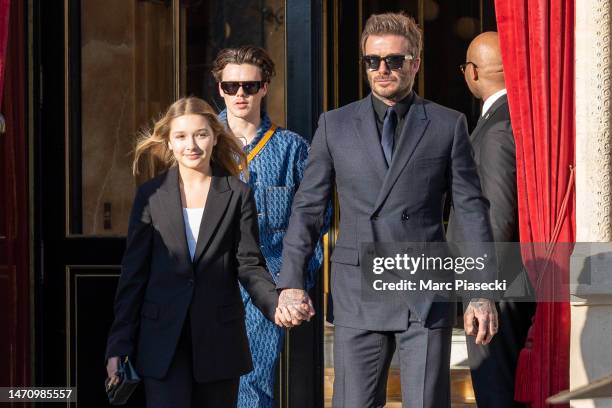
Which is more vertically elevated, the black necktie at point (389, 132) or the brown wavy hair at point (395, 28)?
the brown wavy hair at point (395, 28)

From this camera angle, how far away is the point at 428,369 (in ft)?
12.8

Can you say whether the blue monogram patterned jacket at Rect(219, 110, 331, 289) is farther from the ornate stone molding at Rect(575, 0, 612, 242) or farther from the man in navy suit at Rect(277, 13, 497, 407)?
the ornate stone molding at Rect(575, 0, 612, 242)

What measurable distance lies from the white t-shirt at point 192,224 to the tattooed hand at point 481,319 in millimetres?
971

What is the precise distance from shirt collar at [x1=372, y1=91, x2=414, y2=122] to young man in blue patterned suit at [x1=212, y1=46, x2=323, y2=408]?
0.89 meters

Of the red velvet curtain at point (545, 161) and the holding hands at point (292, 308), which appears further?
the red velvet curtain at point (545, 161)

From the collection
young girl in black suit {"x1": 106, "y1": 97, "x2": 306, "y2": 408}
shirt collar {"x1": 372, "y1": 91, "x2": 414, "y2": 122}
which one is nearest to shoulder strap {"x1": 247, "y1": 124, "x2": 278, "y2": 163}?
young girl in black suit {"x1": 106, "y1": 97, "x2": 306, "y2": 408}

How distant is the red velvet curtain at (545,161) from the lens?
15.8 feet

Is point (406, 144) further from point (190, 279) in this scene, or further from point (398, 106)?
point (190, 279)

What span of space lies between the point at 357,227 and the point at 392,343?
41cm

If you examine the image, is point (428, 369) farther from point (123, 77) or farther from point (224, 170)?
point (123, 77)

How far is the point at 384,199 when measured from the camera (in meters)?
3.99

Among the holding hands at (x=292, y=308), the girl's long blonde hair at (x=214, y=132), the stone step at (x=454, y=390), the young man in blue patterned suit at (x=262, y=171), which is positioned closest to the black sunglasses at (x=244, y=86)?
the young man in blue patterned suit at (x=262, y=171)

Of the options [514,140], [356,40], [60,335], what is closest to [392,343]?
[514,140]

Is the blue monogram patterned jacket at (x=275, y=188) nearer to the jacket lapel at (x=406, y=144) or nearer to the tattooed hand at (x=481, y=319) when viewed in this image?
the jacket lapel at (x=406, y=144)
